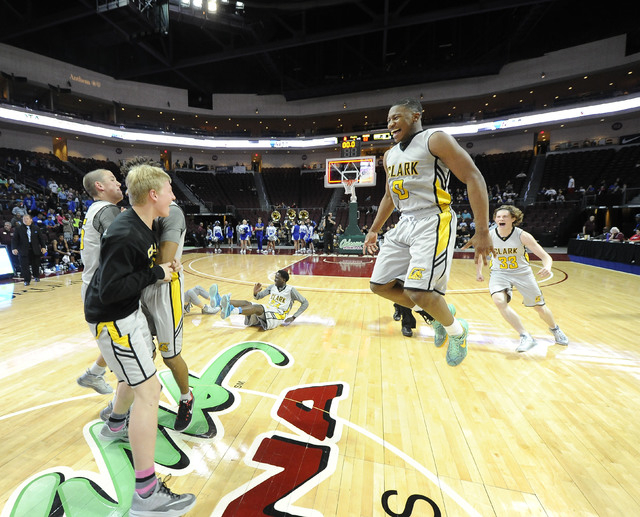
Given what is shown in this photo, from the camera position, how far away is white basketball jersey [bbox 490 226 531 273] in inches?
148

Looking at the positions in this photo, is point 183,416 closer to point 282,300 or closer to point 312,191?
point 282,300

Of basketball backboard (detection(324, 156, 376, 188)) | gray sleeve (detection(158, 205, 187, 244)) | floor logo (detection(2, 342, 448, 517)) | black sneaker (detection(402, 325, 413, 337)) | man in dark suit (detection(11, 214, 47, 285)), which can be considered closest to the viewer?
floor logo (detection(2, 342, 448, 517))

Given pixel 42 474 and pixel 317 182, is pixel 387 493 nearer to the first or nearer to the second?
pixel 42 474

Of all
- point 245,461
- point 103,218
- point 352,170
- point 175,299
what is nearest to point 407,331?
point 245,461

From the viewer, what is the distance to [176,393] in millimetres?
2689

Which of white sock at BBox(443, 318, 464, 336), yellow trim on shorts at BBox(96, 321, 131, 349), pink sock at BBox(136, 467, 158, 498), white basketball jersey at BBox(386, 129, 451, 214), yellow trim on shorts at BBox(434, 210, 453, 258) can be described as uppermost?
white basketball jersey at BBox(386, 129, 451, 214)

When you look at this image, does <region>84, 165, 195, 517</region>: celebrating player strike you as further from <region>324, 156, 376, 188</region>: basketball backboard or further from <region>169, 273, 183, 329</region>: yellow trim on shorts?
<region>324, 156, 376, 188</region>: basketball backboard

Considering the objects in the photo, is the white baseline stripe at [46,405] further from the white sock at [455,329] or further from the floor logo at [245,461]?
the white sock at [455,329]

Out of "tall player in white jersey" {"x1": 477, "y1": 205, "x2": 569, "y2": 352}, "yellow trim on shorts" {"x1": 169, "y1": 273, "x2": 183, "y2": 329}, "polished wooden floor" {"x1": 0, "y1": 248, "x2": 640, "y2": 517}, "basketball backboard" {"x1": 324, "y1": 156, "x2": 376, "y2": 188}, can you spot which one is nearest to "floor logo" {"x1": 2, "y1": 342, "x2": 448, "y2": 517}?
"polished wooden floor" {"x1": 0, "y1": 248, "x2": 640, "y2": 517}

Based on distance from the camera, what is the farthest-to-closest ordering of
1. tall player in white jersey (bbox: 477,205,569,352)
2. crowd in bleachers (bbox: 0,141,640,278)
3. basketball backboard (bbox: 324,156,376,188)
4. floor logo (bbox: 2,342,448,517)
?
crowd in bleachers (bbox: 0,141,640,278) < basketball backboard (bbox: 324,156,376,188) < tall player in white jersey (bbox: 477,205,569,352) < floor logo (bbox: 2,342,448,517)

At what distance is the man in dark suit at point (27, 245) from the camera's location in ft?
24.7

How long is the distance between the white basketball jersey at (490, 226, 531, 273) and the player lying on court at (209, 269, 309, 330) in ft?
8.66

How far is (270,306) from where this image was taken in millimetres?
4656

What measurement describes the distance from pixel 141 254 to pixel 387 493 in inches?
69.9
